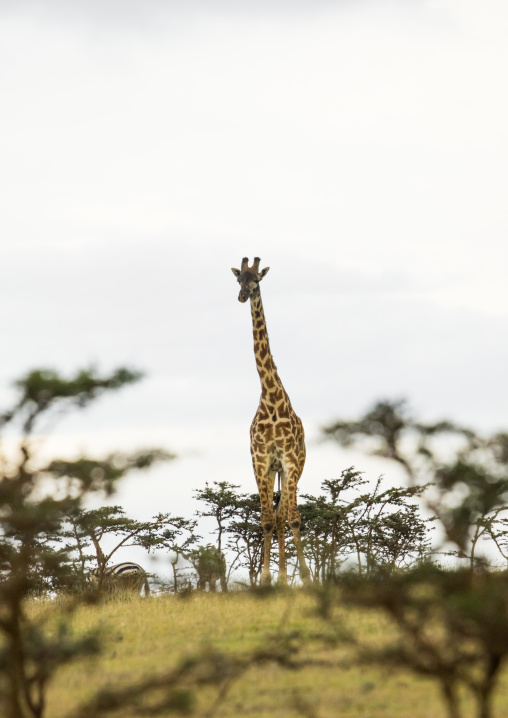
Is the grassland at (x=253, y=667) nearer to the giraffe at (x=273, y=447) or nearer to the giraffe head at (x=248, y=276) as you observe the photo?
the giraffe at (x=273, y=447)

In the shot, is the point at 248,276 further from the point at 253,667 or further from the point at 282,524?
the point at 253,667

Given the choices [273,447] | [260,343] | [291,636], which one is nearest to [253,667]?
[291,636]

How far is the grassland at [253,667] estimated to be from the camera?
8.17 metres

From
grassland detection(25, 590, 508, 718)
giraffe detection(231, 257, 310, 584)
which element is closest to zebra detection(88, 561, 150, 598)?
giraffe detection(231, 257, 310, 584)

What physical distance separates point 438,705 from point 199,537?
18.9m

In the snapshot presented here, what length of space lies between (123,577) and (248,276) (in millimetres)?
8619

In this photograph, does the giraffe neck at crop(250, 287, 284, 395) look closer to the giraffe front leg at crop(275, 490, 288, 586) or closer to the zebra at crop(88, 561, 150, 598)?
the giraffe front leg at crop(275, 490, 288, 586)

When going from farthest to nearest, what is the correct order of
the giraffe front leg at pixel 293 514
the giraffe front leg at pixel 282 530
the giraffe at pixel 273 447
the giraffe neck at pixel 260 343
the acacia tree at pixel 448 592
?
1. the giraffe neck at pixel 260 343
2. the giraffe at pixel 273 447
3. the giraffe front leg at pixel 293 514
4. the giraffe front leg at pixel 282 530
5. the acacia tree at pixel 448 592

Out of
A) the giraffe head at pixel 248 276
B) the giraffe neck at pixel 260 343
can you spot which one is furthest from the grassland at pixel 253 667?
the giraffe head at pixel 248 276

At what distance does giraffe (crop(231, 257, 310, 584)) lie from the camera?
15906 millimetres

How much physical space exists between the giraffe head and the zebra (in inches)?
292

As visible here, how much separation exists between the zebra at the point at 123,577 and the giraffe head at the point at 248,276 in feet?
24.3

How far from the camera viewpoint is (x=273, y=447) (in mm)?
16062

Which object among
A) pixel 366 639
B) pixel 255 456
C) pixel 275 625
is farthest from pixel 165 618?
pixel 255 456
